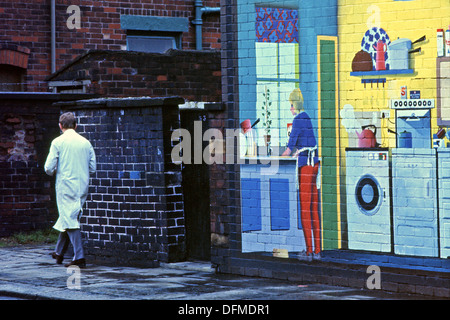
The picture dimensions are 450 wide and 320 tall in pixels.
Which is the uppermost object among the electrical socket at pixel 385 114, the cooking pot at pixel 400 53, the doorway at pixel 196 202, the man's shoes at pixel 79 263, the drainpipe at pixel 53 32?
the drainpipe at pixel 53 32

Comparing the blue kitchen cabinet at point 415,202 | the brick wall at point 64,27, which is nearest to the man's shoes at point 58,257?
the blue kitchen cabinet at point 415,202

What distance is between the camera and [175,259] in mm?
10148

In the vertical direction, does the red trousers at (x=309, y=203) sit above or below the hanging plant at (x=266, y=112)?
below


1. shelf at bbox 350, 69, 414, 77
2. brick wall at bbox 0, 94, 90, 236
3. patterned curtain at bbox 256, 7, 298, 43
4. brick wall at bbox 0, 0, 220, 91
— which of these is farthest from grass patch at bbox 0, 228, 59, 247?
shelf at bbox 350, 69, 414, 77

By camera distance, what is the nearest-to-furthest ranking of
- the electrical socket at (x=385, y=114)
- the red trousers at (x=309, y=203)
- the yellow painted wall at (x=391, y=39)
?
the yellow painted wall at (x=391, y=39) < the electrical socket at (x=385, y=114) < the red trousers at (x=309, y=203)

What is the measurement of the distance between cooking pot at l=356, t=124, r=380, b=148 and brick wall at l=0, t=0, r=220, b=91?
9.05 m

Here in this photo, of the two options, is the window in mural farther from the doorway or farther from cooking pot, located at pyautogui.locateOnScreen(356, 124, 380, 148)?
the doorway

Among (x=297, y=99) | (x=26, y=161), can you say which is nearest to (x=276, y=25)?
(x=297, y=99)

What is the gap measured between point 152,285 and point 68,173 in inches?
84.9

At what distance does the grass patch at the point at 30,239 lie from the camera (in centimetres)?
1268

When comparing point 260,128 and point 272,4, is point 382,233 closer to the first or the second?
point 260,128

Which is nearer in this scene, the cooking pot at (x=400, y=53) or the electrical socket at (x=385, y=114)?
the cooking pot at (x=400, y=53)

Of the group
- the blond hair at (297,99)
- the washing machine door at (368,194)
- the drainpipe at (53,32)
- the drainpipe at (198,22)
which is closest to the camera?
the washing machine door at (368,194)

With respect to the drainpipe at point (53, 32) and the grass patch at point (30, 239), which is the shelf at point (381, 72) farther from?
the drainpipe at point (53, 32)
